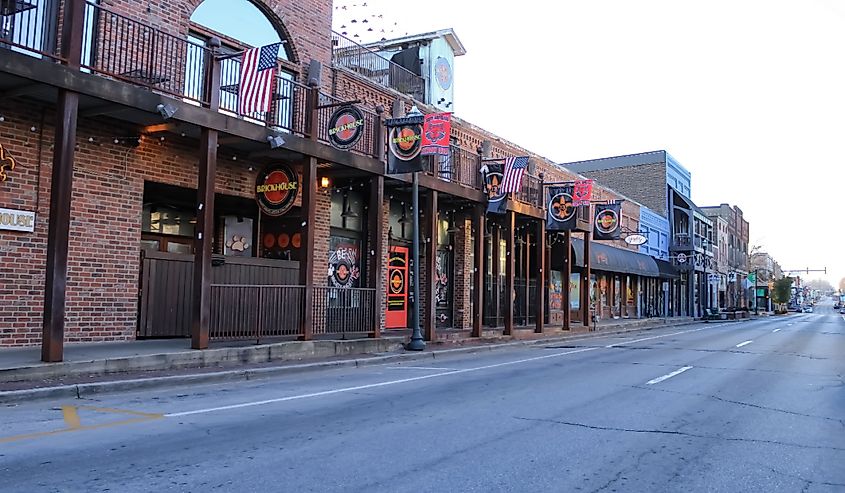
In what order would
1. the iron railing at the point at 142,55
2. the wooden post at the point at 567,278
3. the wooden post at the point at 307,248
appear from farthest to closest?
the wooden post at the point at 567,278, the wooden post at the point at 307,248, the iron railing at the point at 142,55

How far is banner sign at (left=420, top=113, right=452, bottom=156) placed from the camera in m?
16.3

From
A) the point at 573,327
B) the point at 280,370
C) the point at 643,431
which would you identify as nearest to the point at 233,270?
the point at 280,370

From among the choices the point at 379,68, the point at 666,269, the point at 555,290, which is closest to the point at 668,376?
the point at 379,68

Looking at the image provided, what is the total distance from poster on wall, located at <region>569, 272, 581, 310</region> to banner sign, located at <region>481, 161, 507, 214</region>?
1466 cm

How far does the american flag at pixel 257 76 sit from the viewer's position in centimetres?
1242

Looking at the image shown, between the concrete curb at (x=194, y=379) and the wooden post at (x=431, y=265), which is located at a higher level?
the wooden post at (x=431, y=265)

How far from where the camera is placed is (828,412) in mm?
9070

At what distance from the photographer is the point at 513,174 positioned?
20.8 meters

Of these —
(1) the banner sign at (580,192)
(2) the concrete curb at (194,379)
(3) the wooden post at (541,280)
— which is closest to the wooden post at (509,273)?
(3) the wooden post at (541,280)

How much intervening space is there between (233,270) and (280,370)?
3.03 meters

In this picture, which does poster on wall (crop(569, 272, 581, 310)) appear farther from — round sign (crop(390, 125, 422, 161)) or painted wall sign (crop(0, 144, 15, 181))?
painted wall sign (crop(0, 144, 15, 181))

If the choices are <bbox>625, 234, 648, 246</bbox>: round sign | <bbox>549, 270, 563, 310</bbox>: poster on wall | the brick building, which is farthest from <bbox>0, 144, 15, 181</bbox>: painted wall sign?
<bbox>625, 234, 648, 246</bbox>: round sign

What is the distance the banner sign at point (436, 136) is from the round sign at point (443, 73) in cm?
1092

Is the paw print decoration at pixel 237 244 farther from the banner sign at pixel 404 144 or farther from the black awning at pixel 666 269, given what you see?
the black awning at pixel 666 269
